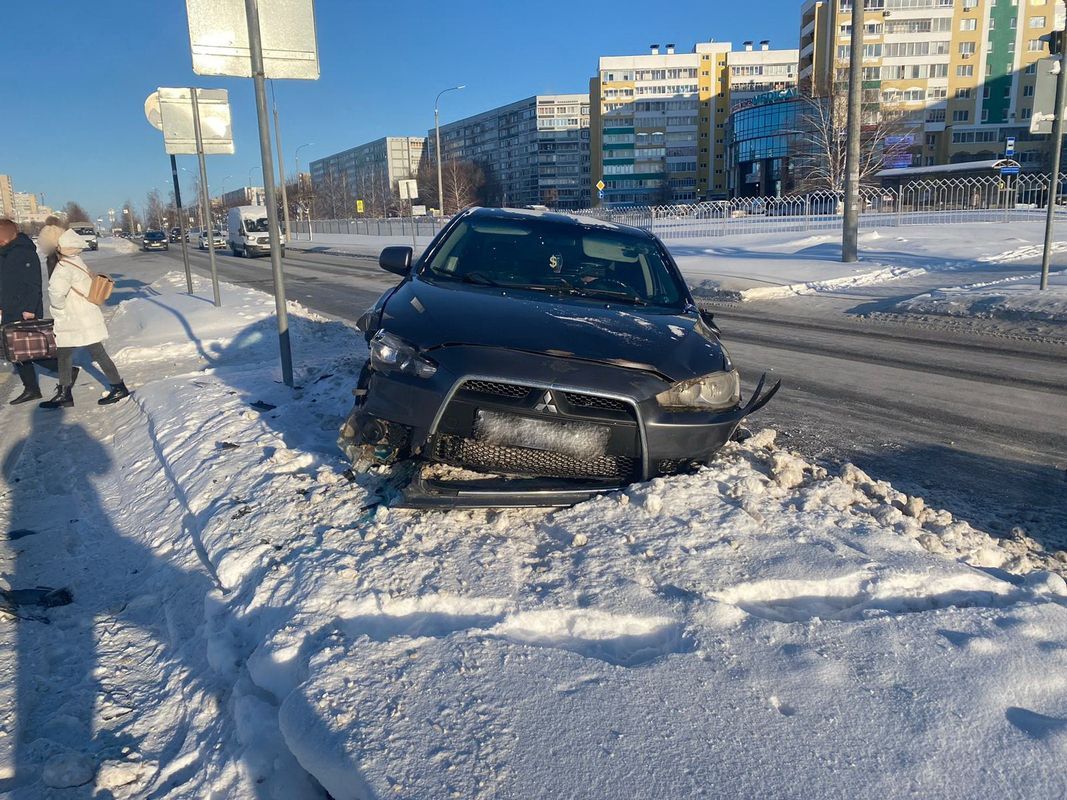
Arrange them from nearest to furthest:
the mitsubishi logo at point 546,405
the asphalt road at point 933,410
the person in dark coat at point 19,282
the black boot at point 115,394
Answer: the mitsubishi logo at point 546,405, the asphalt road at point 933,410, the black boot at point 115,394, the person in dark coat at point 19,282

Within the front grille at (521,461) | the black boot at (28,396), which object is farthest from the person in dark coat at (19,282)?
the front grille at (521,461)

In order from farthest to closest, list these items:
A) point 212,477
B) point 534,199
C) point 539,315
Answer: point 534,199 < point 212,477 < point 539,315

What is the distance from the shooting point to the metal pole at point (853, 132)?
17.0 meters

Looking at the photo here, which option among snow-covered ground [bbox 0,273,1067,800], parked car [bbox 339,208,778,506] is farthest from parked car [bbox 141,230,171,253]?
parked car [bbox 339,208,778,506]

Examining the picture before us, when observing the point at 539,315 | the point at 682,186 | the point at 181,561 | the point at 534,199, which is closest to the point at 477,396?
the point at 539,315

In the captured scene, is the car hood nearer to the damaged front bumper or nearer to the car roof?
the damaged front bumper

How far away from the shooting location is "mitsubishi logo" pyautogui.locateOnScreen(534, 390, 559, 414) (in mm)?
3471

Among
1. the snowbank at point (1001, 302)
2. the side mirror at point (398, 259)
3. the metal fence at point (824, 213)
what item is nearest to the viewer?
the side mirror at point (398, 259)

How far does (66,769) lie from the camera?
2.36 metres

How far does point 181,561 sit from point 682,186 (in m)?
124

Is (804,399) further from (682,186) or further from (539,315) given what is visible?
(682,186)

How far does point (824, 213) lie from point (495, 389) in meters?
35.3

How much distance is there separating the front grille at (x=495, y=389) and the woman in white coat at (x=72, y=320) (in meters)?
5.44

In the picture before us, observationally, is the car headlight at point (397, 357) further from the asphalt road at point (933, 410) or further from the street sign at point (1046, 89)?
the street sign at point (1046, 89)
